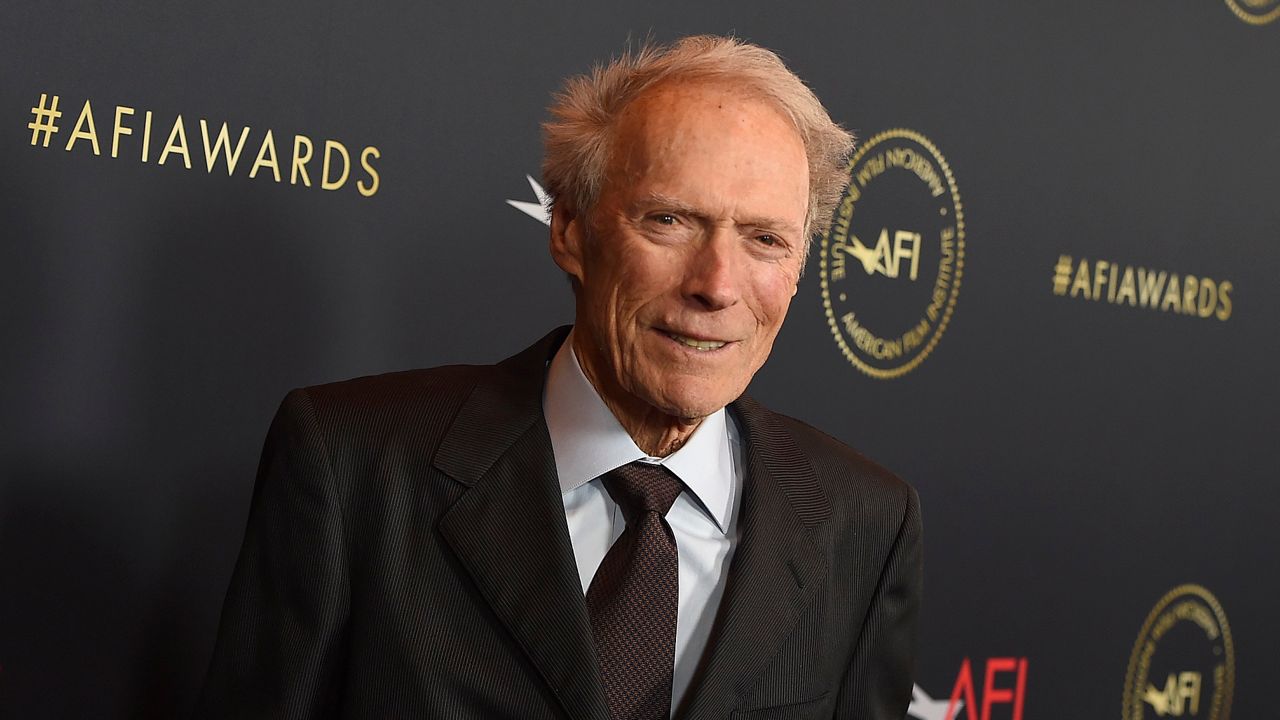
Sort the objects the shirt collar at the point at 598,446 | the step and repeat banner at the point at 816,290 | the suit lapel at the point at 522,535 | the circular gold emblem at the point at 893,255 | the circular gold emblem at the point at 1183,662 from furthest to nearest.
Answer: the circular gold emblem at the point at 1183,662 → the circular gold emblem at the point at 893,255 → the step and repeat banner at the point at 816,290 → the shirt collar at the point at 598,446 → the suit lapel at the point at 522,535

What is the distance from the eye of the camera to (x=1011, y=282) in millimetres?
2211

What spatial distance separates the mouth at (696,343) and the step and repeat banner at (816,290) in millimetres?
542

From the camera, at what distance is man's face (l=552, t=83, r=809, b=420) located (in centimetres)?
120

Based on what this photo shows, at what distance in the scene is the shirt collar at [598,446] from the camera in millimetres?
1251

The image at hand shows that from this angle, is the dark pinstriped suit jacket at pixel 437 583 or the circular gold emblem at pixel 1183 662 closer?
the dark pinstriped suit jacket at pixel 437 583

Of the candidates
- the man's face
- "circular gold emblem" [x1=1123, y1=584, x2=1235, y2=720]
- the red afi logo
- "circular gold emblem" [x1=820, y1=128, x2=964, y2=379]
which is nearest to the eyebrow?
the man's face

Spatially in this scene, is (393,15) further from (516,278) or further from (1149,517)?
(1149,517)

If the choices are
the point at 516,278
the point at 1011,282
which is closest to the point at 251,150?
the point at 516,278

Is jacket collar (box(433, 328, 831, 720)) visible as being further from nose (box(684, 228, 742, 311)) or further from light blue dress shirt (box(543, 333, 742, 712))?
nose (box(684, 228, 742, 311))

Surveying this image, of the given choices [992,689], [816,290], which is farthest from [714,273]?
[992,689]

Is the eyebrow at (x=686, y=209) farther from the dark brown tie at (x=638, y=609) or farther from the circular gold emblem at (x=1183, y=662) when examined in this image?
the circular gold emblem at (x=1183, y=662)

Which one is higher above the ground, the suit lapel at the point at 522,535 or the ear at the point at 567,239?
the ear at the point at 567,239

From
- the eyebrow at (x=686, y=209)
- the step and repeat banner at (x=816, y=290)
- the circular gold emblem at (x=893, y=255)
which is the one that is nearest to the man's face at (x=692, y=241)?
the eyebrow at (x=686, y=209)

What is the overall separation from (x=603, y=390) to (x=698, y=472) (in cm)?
12
